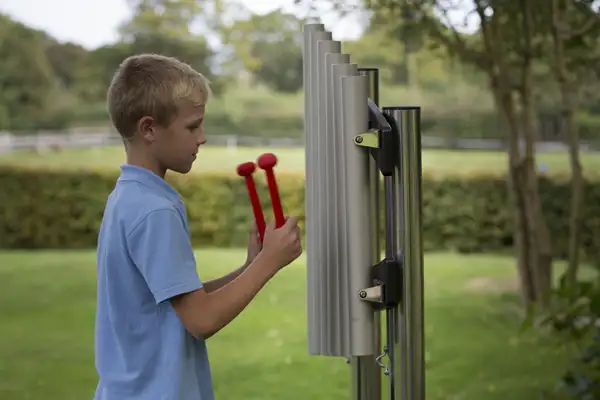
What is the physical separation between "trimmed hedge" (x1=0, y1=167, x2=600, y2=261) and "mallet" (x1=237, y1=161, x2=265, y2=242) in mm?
3079

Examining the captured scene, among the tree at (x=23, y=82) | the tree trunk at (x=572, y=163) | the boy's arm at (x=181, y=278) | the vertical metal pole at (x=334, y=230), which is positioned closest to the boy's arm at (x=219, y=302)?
the boy's arm at (x=181, y=278)

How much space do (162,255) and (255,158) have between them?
10.2 feet

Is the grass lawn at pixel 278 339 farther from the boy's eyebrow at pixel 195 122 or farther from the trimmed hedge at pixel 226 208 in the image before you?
the boy's eyebrow at pixel 195 122

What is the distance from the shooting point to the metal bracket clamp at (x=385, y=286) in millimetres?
1325

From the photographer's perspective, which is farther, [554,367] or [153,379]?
[554,367]

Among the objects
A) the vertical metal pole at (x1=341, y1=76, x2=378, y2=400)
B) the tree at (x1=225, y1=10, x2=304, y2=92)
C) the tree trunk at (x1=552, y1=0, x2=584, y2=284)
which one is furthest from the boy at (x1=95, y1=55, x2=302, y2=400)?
the tree at (x1=225, y1=10, x2=304, y2=92)

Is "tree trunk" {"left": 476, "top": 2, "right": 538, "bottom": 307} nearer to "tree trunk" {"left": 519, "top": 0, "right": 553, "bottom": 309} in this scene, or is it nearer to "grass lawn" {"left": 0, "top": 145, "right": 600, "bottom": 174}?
"tree trunk" {"left": 519, "top": 0, "right": 553, "bottom": 309}

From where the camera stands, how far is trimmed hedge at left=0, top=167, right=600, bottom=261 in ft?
14.8

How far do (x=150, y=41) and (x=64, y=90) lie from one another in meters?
0.47

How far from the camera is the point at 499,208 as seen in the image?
4605 millimetres

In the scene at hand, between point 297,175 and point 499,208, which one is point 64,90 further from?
point 499,208

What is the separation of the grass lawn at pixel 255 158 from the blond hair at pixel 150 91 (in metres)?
2.96

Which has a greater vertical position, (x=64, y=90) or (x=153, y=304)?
(x=64, y=90)

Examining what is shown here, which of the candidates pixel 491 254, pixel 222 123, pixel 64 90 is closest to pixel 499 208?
pixel 491 254
